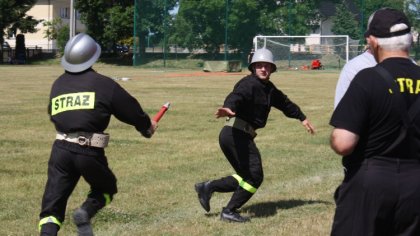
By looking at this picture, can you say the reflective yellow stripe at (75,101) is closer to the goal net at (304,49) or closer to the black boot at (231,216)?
the black boot at (231,216)

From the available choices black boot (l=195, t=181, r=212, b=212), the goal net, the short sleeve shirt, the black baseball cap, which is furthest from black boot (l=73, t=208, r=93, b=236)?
the goal net

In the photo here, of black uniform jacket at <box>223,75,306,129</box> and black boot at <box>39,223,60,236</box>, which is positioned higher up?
black uniform jacket at <box>223,75,306,129</box>

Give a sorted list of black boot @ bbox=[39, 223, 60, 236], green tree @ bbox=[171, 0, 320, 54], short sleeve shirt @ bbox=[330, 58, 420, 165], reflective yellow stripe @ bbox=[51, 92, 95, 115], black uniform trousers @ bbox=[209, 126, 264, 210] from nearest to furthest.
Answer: short sleeve shirt @ bbox=[330, 58, 420, 165] → reflective yellow stripe @ bbox=[51, 92, 95, 115] → black boot @ bbox=[39, 223, 60, 236] → black uniform trousers @ bbox=[209, 126, 264, 210] → green tree @ bbox=[171, 0, 320, 54]

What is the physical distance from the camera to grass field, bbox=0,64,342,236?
720cm

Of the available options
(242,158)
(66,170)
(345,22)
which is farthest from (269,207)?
(345,22)

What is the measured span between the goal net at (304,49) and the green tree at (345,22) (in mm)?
1933

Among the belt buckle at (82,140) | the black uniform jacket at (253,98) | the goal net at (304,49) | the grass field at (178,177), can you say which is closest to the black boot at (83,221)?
the belt buckle at (82,140)

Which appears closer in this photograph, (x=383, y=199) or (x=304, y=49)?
(x=383, y=199)

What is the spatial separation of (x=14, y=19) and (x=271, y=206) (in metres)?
60.0

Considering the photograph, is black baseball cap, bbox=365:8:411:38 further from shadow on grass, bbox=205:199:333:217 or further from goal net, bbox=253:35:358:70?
goal net, bbox=253:35:358:70

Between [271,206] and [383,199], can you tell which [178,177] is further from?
[383,199]

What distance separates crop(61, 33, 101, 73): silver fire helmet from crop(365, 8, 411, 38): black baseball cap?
2358 millimetres

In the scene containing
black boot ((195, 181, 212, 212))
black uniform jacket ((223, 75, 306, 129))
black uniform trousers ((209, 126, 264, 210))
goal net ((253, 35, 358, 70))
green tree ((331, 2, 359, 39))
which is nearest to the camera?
black uniform jacket ((223, 75, 306, 129))

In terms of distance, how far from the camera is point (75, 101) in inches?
207
